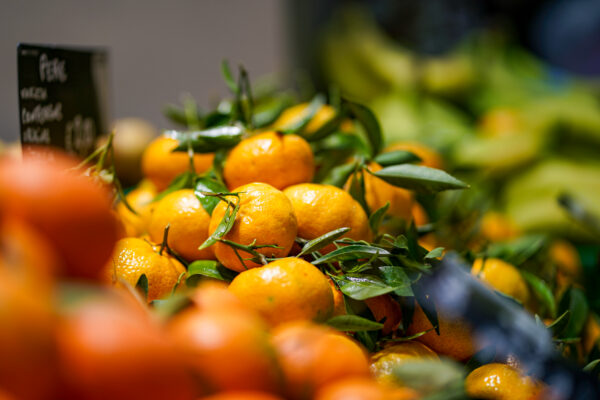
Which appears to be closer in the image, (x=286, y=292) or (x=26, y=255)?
(x=26, y=255)

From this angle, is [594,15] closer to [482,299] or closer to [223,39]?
[223,39]

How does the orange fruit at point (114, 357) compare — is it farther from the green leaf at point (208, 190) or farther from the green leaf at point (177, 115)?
the green leaf at point (177, 115)

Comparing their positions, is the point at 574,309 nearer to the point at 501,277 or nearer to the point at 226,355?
the point at 501,277

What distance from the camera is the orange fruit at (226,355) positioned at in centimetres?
40

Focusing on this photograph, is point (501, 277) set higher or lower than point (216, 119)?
lower

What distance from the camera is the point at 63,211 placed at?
1.37ft

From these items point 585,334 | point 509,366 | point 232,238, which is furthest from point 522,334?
point 585,334

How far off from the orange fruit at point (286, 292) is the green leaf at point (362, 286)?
38 mm

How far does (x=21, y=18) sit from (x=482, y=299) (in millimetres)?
2840

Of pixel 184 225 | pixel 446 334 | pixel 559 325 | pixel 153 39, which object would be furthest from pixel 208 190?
pixel 153 39

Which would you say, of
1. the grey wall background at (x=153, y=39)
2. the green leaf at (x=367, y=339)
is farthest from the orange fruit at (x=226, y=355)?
the grey wall background at (x=153, y=39)

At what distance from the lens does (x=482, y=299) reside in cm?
49

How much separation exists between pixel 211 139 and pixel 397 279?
0.39 m

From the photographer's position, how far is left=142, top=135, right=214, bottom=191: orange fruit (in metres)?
0.91
